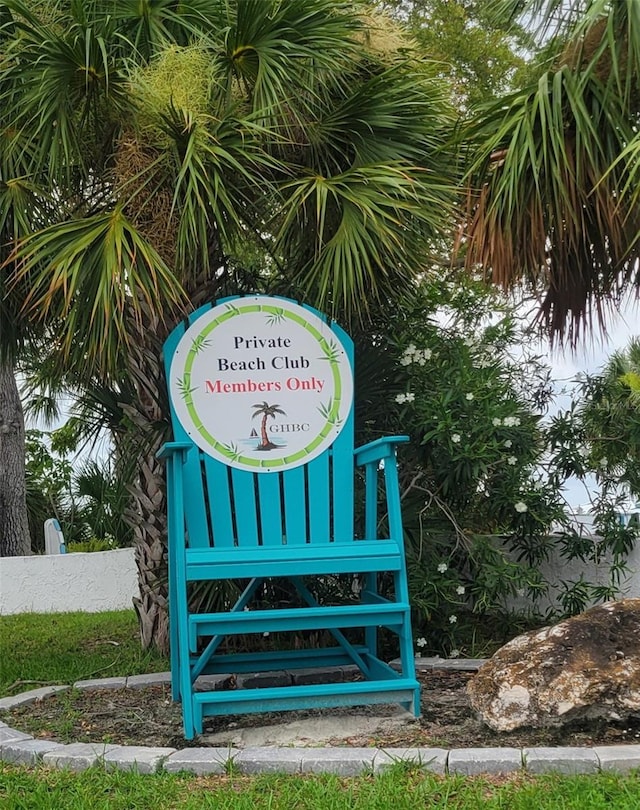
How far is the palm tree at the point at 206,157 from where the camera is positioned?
3.33 meters

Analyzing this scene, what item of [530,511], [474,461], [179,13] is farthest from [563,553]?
[179,13]

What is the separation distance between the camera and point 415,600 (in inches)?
155

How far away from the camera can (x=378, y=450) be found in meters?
3.26

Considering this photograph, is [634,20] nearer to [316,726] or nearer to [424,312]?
[424,312]

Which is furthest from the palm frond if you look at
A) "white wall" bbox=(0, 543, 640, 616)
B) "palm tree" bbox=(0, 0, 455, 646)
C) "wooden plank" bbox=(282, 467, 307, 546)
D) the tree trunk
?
the tree trunk

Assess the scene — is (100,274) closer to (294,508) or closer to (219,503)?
(219,503)

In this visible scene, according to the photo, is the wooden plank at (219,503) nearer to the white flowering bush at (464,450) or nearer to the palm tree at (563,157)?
the white flowering bush at (464,450)

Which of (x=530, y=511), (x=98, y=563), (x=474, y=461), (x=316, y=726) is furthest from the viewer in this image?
(x=98, y=563)

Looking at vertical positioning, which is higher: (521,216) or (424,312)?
(521,216)

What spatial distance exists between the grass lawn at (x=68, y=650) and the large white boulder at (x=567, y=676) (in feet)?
6.43

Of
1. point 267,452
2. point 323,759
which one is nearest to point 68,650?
point 267,452

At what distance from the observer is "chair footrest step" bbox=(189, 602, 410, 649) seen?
291 centimetres

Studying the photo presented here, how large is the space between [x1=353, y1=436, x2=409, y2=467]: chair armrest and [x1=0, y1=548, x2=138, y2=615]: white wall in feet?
15.5

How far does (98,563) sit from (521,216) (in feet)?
18.2
